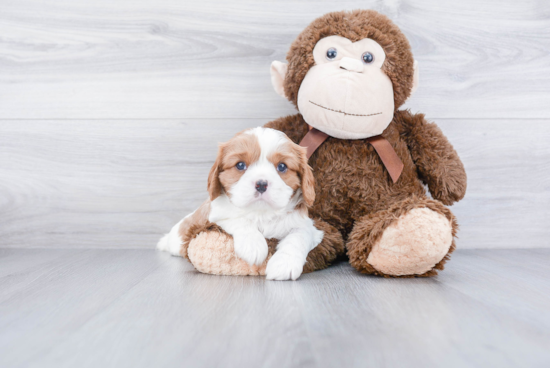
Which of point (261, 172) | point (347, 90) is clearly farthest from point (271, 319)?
point (347, 90)

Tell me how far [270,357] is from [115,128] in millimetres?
1180

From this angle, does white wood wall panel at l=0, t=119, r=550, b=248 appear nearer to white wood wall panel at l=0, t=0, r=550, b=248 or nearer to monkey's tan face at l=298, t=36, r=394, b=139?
white wood wall panel at l=0, t=0, r=550, b=248

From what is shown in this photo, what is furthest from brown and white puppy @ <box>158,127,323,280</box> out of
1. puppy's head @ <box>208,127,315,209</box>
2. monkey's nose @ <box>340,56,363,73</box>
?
monkey's nose @ <box>340,56,363,73</box>

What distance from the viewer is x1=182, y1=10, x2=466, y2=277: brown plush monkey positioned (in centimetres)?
103

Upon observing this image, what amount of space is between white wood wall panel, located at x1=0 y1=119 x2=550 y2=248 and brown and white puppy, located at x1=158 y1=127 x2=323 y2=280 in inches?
18.5

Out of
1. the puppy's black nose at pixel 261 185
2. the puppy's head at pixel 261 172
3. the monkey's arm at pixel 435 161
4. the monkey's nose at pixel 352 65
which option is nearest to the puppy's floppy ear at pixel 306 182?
the puppy's head at pixel 261 172

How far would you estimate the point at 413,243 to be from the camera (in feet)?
3.10

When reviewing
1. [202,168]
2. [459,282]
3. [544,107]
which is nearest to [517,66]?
[544,107]

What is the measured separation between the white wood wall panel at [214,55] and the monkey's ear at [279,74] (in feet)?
0.66

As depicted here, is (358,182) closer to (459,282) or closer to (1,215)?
(459,282)

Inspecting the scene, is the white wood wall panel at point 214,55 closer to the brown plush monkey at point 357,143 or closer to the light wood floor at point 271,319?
the brown plush monkey at point 357,143

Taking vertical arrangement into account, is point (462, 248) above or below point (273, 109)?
below

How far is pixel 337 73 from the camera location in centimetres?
110

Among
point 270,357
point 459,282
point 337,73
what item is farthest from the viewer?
point 337,73
